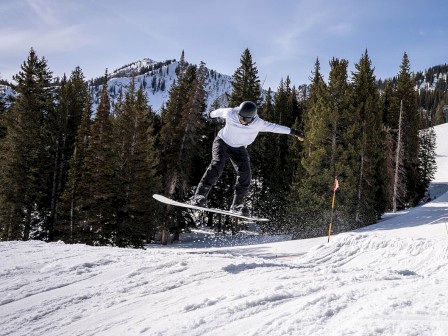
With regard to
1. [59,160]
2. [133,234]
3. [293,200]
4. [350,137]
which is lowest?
[133,234]

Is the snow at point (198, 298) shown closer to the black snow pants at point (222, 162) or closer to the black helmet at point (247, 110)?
the black snow pants at point (222, 162)

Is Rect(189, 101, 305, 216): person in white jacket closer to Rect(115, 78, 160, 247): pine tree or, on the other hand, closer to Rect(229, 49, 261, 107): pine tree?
Rect(115, 78, 160, 247): pine tree

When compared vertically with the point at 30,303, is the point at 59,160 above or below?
above

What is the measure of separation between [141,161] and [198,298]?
16837 millimetres

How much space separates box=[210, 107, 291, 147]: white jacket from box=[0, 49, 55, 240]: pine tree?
68.2 ft

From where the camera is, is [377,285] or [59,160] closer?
[377,285]

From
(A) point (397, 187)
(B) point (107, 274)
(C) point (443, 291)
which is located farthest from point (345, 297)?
(A) point (397, 187)

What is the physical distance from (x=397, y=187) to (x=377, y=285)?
31.3m

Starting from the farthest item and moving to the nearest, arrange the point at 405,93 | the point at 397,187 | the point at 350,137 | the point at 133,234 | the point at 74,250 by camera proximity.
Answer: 1. the point at 405,93
2. the point at 397,187
3. the point at 350,137
4. the point at 133,234
5. the point at 74,250

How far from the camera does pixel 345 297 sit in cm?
521

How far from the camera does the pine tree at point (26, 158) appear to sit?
22781 millimetres

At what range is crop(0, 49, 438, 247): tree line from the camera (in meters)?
21.2

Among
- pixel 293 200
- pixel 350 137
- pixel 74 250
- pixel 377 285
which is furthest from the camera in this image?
pixel 293 200

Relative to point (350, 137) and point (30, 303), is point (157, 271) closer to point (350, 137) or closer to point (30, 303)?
point (30, 303)
